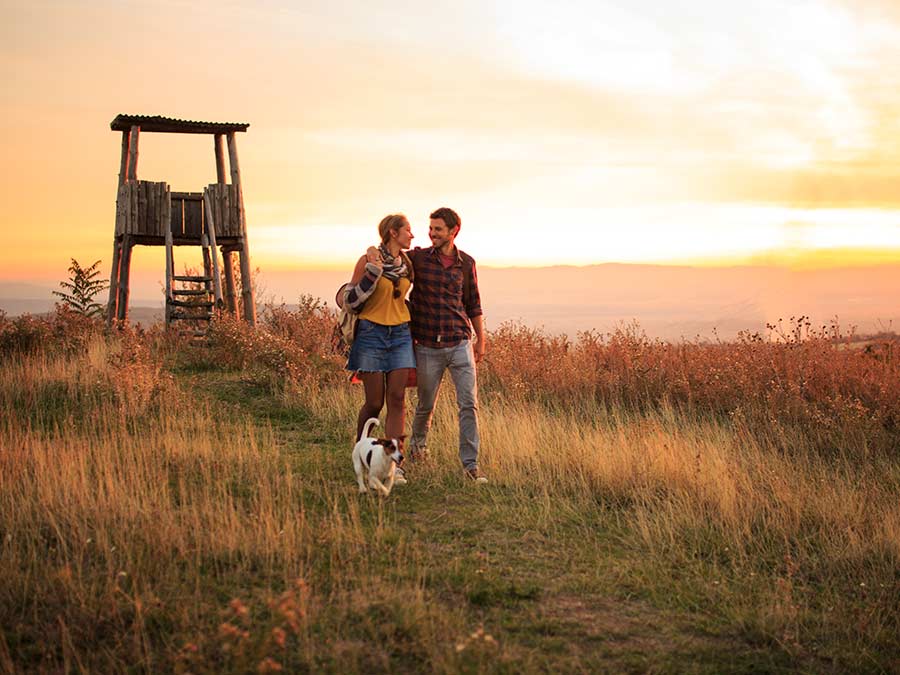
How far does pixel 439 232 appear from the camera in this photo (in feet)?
26.0

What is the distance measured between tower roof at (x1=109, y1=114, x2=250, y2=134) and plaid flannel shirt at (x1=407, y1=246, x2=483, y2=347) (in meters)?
13.5

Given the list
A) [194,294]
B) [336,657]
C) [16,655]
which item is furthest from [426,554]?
[194,294]

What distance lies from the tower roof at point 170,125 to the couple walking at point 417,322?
44.1 feet

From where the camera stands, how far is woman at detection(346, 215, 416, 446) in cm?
763

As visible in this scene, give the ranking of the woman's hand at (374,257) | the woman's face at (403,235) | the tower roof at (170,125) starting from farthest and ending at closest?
the tower roof at (170,125) → the woman's face at (403,235) → the woman's hand at (374,257)

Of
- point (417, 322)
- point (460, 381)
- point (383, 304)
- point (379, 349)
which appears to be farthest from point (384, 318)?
point (460, 381)

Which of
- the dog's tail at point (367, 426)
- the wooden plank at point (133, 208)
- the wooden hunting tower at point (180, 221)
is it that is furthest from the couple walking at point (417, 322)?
the wooden plank at point (133, 208)

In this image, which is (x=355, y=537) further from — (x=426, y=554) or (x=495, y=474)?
(x=495, y=474)

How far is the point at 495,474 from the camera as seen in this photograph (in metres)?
8.58

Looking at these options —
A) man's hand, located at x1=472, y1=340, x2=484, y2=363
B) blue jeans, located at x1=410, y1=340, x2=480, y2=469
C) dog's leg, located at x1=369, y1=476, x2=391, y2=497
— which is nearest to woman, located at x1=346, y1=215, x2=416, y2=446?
blue jeans, located at x1=410, y1=340, x2=480, y2=469

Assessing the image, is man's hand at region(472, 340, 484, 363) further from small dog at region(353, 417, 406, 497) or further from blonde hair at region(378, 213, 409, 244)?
blonde hair at region(378, 213, 409, 244)

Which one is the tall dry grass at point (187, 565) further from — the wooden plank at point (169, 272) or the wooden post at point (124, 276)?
the wooden post at point (124, 276)

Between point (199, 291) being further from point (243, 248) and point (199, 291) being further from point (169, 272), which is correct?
point (243, 248)

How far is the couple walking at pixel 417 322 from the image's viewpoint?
25.3 ft
